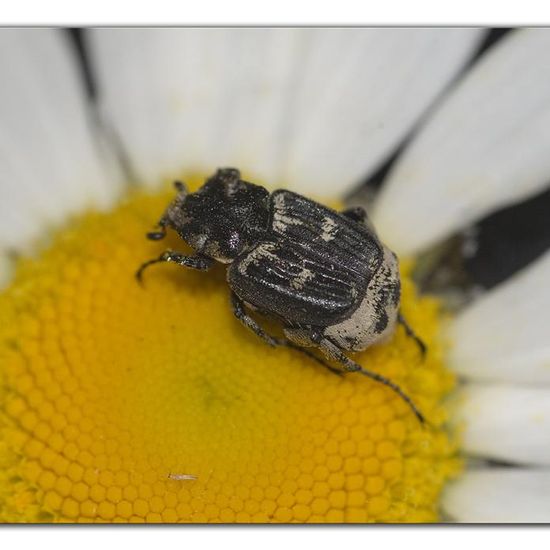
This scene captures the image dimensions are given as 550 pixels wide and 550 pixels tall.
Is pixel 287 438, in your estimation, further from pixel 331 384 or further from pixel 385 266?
pixel 385 266

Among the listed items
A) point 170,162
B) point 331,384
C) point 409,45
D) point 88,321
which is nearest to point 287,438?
point 331,384

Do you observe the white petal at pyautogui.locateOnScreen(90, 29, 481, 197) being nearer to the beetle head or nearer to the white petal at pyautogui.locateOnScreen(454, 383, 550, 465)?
the beetle head

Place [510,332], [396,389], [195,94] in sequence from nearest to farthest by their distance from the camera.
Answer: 1. [396,389]
2. [510,332]
3. [195,94]

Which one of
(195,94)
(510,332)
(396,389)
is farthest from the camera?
(195,94)

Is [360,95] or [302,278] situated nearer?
[302,278]

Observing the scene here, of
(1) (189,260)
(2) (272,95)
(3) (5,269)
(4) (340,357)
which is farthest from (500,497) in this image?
(3) (5,269)

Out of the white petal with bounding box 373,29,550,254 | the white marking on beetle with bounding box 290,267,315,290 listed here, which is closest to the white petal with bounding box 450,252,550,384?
the white petal with bounding box 373,29,550,254

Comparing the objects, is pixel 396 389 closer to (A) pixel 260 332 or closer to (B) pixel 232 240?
(A) pixel 260 332
